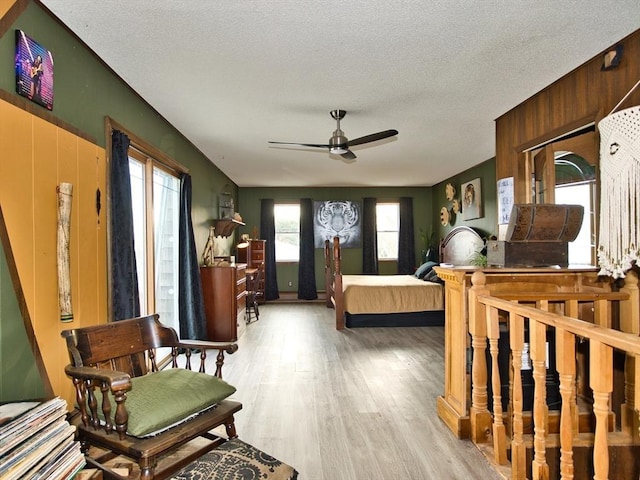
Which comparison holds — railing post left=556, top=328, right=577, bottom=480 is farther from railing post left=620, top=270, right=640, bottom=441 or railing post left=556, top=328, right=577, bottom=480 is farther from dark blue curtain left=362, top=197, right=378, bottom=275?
dark blue curtain left=362, top=197, right=378, bottom=275

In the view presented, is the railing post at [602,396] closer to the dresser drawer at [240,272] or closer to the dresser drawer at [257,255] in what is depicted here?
the dresser drawer at [240,272]

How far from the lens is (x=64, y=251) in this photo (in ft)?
6.86

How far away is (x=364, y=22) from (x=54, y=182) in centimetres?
186

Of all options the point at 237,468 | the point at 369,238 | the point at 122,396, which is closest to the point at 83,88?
the point at 122,396

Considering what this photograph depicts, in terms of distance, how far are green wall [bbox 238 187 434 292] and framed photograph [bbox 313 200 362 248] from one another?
0.16 meters

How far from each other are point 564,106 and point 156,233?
3810 mm

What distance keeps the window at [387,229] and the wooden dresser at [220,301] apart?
458 cm

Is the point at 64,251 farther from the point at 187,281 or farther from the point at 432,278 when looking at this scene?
the point at 432,278

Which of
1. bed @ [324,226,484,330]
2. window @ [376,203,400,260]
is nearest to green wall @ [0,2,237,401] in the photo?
bed @ [324,226,484,330]

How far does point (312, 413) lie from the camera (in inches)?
117

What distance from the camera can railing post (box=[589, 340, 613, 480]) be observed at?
142 cm

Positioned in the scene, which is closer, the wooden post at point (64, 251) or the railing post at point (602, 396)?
the railing post at point (602, 396)

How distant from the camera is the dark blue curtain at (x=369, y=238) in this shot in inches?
343

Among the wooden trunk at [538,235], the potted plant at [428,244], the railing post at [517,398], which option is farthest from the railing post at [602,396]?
the potted plant at [428,244]
